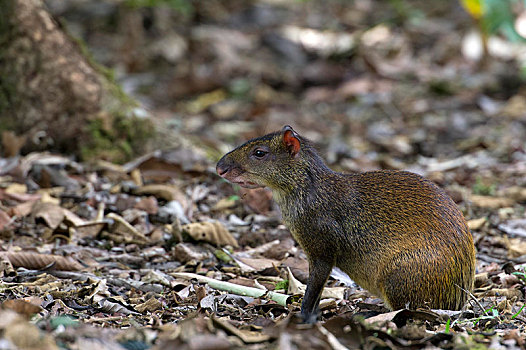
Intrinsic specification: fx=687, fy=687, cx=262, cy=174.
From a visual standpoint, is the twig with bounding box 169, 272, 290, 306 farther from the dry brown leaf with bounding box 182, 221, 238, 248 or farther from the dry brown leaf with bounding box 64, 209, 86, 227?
the dry brown leaf with bounding box 64, 209, 86, 227

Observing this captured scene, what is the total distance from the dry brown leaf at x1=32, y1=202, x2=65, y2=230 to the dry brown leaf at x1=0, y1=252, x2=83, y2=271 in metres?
0.71

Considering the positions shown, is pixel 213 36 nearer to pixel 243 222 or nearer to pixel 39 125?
pixel 39 125

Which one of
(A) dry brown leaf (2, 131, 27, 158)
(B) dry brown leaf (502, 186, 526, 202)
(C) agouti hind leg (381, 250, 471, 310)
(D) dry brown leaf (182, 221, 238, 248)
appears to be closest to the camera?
(C) agouti hind leg (381, 250, 471, 310)

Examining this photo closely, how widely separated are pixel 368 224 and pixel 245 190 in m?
2.20

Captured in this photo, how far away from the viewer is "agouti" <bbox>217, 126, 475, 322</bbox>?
14.5 feet

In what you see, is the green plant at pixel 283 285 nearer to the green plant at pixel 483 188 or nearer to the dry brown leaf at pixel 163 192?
the dry brown leaf at pixel 163 192

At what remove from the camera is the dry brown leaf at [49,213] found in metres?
5.76

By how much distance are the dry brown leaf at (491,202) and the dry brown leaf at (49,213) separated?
4073 mm

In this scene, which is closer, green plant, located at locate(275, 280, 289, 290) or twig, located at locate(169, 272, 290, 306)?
twig, located at locate(169, 272, 290, 306)

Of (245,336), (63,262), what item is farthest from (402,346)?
(63,262)

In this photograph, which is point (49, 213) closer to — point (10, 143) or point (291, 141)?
point (10, 143)

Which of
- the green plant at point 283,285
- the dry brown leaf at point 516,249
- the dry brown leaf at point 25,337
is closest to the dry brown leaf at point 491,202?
the dry brown leaf at point 516,249

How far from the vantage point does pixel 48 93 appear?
7.18 metres

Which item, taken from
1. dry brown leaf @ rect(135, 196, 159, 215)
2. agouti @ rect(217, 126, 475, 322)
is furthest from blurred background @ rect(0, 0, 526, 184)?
agouti @ rect(217, 126, 475, 322)
